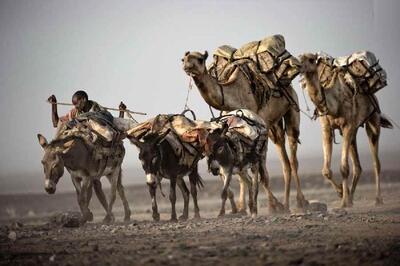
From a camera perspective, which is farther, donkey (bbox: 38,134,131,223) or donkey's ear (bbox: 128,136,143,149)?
donkey (bbox: 38,134,131,223)

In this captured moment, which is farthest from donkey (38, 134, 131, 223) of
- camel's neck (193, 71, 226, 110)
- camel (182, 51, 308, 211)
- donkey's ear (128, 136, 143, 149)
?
camel (182, 51, 308, 211)

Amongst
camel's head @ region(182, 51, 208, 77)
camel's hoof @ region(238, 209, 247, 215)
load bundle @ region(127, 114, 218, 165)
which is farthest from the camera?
camel's hoof @ region(238, 209, 247, 215)

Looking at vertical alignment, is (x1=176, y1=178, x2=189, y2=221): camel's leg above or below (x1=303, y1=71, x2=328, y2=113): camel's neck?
below

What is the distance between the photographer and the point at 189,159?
687 inches

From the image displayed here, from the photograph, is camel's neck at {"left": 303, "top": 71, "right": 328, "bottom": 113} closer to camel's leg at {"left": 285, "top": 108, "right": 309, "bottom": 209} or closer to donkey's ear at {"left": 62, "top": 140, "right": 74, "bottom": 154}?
camel's leg at {"left": 285, "top": 108, "right": 309, "bottom": 209}

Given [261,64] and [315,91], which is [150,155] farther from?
[315,91]

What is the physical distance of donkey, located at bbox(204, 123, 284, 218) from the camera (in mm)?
16516

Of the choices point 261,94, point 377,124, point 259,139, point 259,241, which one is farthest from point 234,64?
point 259,241

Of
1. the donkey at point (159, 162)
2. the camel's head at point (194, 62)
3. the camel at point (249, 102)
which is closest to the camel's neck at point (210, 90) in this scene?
the camel at point (249, 102)

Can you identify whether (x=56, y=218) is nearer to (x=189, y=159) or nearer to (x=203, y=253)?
(x=189, y=159)

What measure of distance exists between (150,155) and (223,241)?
3.38m

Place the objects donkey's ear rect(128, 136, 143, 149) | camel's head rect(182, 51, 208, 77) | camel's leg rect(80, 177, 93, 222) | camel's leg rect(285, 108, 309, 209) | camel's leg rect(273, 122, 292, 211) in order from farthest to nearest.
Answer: camel's leg rect(285, 108, 309, 209)
camel's leg rect(273, 122, 292, 211)
camel's head rect(182, 51, 208, 77)
camel's leg rect(80, 177, 93, 222)
donkey's ear rect(128, 136, 143, 149)

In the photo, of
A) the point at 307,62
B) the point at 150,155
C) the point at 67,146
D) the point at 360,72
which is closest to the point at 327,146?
the point at 360,72

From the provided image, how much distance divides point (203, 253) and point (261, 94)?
740cm
